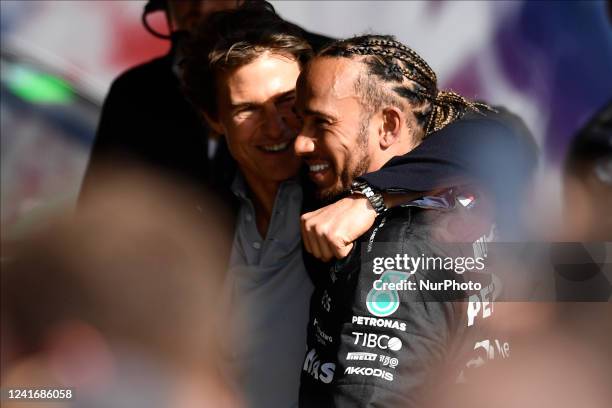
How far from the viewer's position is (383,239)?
4.72 ft

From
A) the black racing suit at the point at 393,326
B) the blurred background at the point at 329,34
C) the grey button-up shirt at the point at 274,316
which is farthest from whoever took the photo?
the blurred background at the point at 329,34

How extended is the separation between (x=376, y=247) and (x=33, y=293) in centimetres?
155

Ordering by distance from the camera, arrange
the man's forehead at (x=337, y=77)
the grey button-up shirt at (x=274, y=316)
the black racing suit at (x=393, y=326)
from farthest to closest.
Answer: the grey button-up shirt at (x=274, y=316), the man's forehead at (x=337, y=77), the black racing suit at (x=393, y=326)

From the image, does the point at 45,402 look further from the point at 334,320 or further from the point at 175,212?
the point at 334,320

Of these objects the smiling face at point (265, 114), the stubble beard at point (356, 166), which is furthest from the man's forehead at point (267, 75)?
the stubble beard at point (356, 166)

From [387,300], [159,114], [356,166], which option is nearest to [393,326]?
[387,300]

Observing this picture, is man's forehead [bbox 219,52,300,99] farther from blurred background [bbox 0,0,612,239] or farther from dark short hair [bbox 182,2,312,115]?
blurred background [bbox 0,0,612,239]

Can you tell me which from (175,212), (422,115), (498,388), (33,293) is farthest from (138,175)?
(498,388)

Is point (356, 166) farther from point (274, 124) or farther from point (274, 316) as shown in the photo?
point (274, 316)

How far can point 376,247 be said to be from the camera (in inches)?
56.5

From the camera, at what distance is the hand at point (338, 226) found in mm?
1469

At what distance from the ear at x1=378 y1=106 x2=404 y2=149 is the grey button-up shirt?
14.9 inches

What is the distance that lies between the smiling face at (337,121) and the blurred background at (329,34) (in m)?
0.84

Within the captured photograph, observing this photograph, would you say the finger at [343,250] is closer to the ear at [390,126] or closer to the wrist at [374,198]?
the wrist at [374,198]
